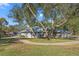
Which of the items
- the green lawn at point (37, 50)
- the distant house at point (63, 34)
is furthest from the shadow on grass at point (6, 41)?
the distant house at point (63, 34)

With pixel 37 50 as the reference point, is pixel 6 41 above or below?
above

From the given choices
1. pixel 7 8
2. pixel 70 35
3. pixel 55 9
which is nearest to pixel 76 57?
pixel 70 35

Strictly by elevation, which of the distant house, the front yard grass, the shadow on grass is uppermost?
the distant house

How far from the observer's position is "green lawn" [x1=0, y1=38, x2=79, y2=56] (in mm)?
5543

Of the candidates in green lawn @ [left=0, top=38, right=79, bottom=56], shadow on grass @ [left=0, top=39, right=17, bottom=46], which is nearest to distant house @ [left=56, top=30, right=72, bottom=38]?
green lawn @ [left=0, top=38, right=79, bottom=56]

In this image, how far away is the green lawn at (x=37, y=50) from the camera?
554 cm

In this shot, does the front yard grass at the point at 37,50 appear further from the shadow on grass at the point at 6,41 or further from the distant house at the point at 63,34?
the distant house at the point at 63,34

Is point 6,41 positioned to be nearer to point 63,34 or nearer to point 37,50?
point 37,50

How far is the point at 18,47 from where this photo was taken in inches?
220

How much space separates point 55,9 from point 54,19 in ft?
0.45

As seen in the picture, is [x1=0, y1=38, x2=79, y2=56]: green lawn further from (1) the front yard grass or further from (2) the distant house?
(2) the distant house

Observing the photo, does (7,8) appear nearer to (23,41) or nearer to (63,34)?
(23,41)

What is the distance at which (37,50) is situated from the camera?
5551 millimetres

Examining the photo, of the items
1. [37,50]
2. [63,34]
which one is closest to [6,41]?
[37,50]
